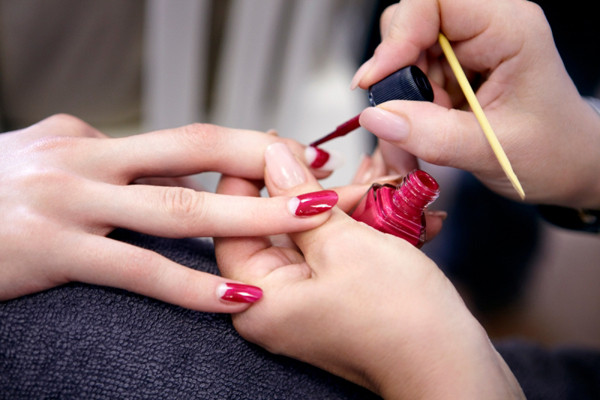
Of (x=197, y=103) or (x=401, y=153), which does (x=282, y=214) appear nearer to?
(x=401, y=153)

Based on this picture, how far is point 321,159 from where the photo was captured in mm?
666

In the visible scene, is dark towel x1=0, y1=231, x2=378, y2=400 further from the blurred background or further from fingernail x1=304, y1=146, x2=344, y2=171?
the blurred background

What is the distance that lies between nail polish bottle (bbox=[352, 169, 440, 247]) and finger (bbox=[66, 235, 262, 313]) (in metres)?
0.18

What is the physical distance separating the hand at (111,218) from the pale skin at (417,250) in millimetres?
45

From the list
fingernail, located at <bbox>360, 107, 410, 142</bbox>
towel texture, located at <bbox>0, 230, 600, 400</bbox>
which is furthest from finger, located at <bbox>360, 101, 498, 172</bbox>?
towel texture, located at <bbox>0, 230, 600, 400</bbox>

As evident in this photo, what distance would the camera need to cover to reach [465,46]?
617 millimetres

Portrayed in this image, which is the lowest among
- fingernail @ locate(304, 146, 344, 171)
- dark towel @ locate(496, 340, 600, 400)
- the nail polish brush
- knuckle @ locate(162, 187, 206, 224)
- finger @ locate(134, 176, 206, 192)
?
dark towel @ locate(496, 340, 600, 400)

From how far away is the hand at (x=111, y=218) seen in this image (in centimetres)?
51

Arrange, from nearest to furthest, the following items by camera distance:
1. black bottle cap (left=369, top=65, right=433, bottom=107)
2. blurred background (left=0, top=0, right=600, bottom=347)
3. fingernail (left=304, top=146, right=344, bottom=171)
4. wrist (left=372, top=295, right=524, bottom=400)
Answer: wrist (left=372, top=295, right=524, bottom=400)
black bottle cap (left=369, top=65, right=433, bottom=107)
fingernail (left=304, top=146, right=344, bottom=171)
blurred background (left=0, top=0, right=600, bottom=347)

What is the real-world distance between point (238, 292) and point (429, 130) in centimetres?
31

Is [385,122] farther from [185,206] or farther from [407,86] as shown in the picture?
[185,206]

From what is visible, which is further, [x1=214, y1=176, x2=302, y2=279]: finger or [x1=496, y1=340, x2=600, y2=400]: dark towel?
[x1=496, y1=340, x2=600, y2=400]: dark towel

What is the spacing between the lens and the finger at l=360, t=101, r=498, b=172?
54cm

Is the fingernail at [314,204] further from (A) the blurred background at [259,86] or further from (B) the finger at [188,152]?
(A) the blurred background at [259,86]
